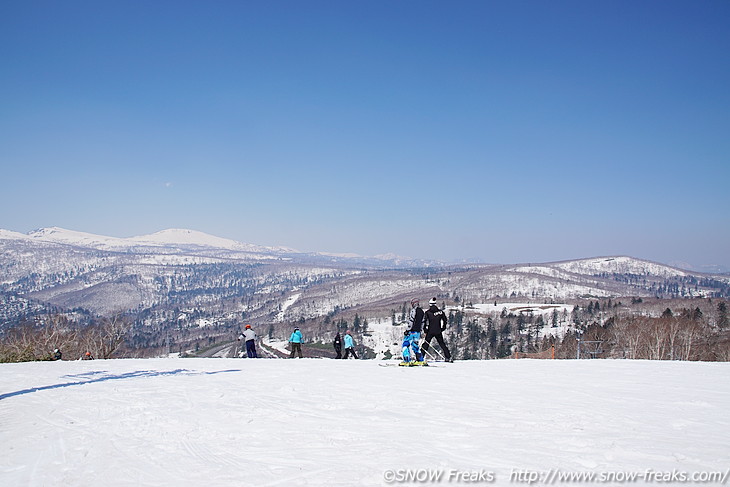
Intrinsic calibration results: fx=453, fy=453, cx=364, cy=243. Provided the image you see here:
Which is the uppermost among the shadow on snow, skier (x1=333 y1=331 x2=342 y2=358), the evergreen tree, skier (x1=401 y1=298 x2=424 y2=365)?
skier (x1=401 y1=298 x2=424 y2=365)

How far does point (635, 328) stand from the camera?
70125mm

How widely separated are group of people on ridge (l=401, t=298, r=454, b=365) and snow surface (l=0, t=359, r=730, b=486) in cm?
355

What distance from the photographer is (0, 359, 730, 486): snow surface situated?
18.4 feet

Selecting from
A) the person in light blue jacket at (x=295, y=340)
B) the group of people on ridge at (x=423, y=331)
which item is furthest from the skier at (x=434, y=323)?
the person in light blue jacket at (x=295, y=340)

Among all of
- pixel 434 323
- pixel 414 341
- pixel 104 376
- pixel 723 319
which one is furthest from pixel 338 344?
pixel 723 319

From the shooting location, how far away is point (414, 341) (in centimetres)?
1762

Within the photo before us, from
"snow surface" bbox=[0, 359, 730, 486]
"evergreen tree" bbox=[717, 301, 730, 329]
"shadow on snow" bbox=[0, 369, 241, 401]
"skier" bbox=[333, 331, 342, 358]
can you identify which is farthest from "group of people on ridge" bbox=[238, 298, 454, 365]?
"evergreen tree" bbox=[717, 301, 730, 329]

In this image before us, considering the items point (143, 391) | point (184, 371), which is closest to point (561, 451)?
point (143, 391)

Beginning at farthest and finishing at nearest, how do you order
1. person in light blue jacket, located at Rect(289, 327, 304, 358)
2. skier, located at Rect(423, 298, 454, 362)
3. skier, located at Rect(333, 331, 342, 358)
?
skier, located at Rect(333, 331, 342, 358), person in light blue jacket, located at Rect(289, 327, 304, 358), skier, located at Rect(423, 298, 454, 362)

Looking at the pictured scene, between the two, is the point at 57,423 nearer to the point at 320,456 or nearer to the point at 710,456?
the point at 320,456

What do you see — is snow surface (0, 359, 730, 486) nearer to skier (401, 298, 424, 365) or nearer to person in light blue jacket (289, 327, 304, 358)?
skier (401, 298, 424, 365)

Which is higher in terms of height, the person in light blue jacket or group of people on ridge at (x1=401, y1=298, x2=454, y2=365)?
group of people on ridge at (x1=401, y1=298, x2=454, y2=365)

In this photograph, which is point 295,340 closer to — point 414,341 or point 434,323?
point 414,341

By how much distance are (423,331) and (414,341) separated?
2.25 ft
